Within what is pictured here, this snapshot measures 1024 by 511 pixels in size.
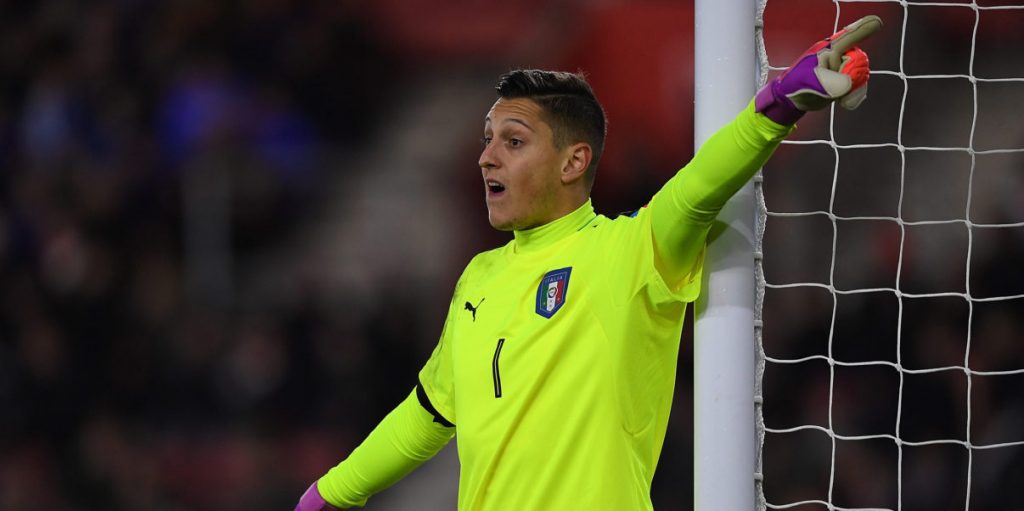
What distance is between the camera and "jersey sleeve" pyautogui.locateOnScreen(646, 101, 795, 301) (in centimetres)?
181

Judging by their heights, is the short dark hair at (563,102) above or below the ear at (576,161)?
above

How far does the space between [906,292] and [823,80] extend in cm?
310


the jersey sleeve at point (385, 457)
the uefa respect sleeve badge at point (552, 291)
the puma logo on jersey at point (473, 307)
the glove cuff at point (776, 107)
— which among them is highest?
the glove cuff at point (776, 107)

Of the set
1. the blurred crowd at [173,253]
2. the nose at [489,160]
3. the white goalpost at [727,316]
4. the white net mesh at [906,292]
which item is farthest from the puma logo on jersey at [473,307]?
the blurred crowd at [173,253]

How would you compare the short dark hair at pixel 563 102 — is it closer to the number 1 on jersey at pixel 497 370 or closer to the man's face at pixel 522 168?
the man's face at pixel 522 168

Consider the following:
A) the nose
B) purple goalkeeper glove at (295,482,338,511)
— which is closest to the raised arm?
the nose

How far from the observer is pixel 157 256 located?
17.0 feet

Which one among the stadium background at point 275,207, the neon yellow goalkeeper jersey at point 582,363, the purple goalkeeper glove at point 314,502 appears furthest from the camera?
the stadium background at point 275,207

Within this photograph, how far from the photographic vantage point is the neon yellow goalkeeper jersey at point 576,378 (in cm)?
203

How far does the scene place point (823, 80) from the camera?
5.68 ft

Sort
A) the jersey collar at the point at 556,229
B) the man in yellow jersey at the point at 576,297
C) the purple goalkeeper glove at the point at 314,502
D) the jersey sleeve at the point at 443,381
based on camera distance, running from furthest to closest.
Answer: the purple goalkeeper glove at the point at 314,502 → the jersey sleeve at the point at 443,381 → the jersey collar at the point at 556,229 → the man in yellow jersey at the point at 576,297

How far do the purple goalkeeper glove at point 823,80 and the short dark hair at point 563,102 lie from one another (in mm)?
566

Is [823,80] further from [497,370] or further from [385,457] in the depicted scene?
[385,457]

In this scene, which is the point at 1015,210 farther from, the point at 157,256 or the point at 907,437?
the point at 157,256
